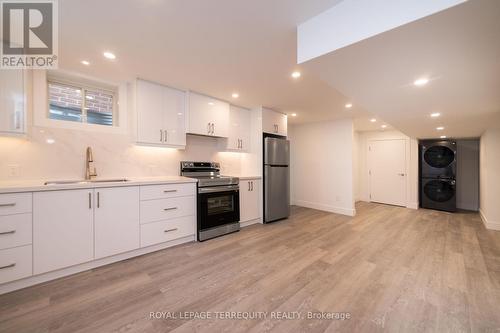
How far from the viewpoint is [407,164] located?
5.53 m

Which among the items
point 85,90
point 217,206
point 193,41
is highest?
point 193,41

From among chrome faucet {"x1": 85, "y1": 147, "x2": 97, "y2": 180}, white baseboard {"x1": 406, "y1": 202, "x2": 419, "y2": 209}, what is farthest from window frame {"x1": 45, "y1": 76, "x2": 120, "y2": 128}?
white baseboard {"x1": 406, "y1": 202, "x2": 419, "y2": 209}

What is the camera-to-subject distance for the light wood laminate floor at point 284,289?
1.44 metres

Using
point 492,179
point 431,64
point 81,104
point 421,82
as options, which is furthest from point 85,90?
point 492,179

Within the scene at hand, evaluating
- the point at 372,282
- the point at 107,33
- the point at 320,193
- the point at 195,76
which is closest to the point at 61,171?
the point at 107,33

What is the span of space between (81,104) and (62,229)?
168 cm

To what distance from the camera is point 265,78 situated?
2.59 metres

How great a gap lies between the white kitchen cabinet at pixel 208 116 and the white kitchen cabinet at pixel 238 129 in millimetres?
190

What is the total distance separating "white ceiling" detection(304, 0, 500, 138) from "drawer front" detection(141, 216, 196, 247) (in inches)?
97.9

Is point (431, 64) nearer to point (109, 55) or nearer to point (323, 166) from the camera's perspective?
point (109, 55)

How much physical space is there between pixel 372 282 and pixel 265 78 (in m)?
2.63

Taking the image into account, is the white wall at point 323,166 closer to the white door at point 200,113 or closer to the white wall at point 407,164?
the white wall at point 407,164

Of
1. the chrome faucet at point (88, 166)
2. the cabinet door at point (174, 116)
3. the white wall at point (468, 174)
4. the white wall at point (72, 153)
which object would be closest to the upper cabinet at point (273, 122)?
the cabinet door at point (174, 116)

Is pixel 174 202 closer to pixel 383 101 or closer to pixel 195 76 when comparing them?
pixel 195 76
